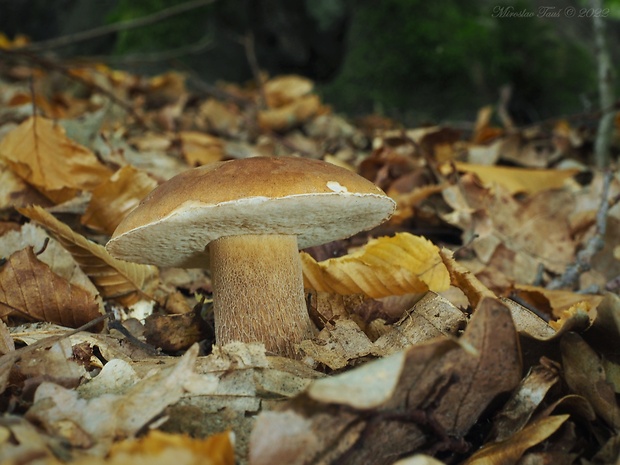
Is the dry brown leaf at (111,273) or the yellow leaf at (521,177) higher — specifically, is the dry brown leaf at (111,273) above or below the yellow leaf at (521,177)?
above

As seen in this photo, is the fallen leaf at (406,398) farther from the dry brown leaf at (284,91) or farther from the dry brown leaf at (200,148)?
the dry brown leaf at (284,91)

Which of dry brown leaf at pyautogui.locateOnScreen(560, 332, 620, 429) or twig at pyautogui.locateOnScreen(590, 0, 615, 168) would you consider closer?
dry brown leaf at pyautogui.locateOnScreen(560, 332, 620, 429)

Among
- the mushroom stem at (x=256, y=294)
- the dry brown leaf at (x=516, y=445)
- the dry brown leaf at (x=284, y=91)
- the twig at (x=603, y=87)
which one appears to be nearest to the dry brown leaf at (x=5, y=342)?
the mushroom stem at (x=256, y=294)

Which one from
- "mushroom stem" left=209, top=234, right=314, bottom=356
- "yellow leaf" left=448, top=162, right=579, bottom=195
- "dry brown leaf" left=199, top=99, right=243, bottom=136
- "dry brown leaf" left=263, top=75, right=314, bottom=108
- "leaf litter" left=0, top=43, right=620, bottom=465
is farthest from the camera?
"dry brown leaf" left=263, top=75, right=314, bottom=108

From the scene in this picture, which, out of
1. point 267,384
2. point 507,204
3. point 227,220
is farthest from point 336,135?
point 267,384

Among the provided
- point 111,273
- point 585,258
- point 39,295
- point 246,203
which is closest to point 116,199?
point 111,273

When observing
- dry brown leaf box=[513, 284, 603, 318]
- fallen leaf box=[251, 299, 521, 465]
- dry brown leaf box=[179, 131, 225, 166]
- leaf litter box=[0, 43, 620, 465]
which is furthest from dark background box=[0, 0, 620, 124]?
fallen leaf box=[251, 299, 521, 465]

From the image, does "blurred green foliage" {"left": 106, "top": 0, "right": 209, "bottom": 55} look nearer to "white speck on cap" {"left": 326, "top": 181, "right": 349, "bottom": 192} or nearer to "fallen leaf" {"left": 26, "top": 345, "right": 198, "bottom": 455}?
"white speck on cap" {"left": 326, "top": 181, "right": 349, "bottom": 192}
